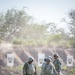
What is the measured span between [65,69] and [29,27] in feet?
29.2

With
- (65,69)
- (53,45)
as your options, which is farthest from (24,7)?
(65,69)

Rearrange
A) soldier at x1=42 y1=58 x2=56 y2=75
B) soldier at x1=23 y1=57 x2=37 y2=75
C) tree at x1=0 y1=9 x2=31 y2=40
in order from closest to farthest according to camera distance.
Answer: soldier at x1=23 y1=57 x2=37 y2=75 < soldier at x1=42 y1=58 x2=56 y2=75 < tree at x1=0 y1=9 x2=31 y2=40

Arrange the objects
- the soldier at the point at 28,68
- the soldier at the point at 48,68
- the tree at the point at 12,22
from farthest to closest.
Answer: the tree at the point at 12,22 → the soldier at the point at 48,68 → the soldier at the point at 28,68

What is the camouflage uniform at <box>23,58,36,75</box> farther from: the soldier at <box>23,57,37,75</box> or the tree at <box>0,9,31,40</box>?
the tree at <box>0,9,31,40</box>

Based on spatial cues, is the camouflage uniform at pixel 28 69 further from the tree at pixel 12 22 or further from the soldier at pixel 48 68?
the tree at pixel 12 22

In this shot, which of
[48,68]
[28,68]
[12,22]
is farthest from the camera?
[12,22]

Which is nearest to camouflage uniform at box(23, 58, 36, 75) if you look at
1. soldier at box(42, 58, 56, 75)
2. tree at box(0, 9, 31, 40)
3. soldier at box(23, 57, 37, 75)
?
soldier at box(23, 57, 37, 75)

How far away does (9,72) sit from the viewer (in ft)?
51.6

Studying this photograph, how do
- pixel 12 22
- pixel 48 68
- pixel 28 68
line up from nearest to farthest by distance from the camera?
1. pixel 28 68
2. pixel 48 68
3. pixel 12 22

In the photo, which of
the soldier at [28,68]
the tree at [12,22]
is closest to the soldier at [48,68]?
the soldier at [28,68]

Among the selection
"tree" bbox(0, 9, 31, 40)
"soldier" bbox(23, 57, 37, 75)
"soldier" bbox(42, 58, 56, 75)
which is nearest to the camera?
"soldier" bbox(23, 57, 37, 75)

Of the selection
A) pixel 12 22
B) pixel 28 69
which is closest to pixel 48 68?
pixel 28 69

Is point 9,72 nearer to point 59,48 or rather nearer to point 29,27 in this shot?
point 59,48

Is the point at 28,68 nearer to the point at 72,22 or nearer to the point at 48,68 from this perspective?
the point at 48,68
